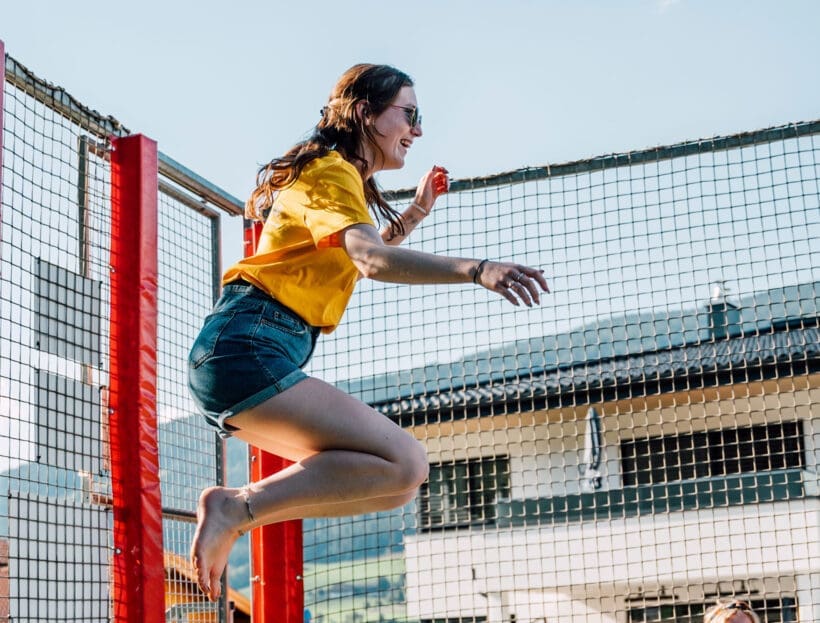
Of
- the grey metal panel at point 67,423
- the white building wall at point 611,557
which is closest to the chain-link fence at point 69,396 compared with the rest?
the grey metal panel at point 67,423

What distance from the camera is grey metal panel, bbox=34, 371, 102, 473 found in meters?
3.46

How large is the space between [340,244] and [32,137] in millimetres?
1241

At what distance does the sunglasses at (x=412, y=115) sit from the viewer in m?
3.42

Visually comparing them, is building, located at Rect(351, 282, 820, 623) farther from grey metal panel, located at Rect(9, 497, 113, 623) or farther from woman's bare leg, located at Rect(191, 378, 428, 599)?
grey metal panel, located at Rect(9, 497, 113, 623)

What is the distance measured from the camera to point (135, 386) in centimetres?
385

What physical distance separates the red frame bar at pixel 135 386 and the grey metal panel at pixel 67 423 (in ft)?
0.30

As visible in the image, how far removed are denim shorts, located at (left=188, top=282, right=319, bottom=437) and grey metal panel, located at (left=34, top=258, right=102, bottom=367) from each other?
70 cm

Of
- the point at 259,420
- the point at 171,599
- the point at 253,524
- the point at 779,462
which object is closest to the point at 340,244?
the point at 259,420

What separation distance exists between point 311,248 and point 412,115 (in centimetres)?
58

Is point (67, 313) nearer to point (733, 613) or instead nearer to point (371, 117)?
point (371, 117)

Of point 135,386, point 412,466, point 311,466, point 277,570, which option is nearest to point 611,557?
point 277,570

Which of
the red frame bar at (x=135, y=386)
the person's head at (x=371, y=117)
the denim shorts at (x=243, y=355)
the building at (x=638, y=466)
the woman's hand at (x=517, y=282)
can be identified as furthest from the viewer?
the building at (x=638, y=466)

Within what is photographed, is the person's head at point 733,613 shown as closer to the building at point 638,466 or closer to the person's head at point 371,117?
the building at point 638,466

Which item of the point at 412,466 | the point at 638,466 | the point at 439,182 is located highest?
the point at 638,466
